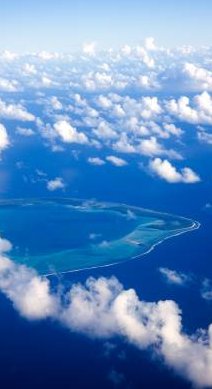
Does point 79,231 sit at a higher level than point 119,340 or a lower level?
higher

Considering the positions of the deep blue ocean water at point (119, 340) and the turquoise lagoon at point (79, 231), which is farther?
the turquoise lagoon at point (79, 231)


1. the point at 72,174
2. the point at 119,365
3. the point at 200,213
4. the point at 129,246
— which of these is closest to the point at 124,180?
the point at 72,174

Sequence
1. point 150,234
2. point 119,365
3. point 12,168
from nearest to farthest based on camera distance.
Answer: point 119,365
point 150,234
point 12,168

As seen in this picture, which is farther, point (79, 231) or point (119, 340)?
point (79, 231)

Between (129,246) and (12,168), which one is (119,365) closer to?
(129,246)

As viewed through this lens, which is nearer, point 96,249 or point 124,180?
point 96,249

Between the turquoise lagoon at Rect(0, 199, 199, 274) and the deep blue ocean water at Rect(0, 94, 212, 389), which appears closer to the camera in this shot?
the deep blue ocean water at Rect(0, 94, 212, 389)

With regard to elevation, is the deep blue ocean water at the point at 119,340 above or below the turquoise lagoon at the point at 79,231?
below

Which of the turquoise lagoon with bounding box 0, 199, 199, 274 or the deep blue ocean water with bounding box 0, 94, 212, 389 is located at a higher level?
the turquoise lagoon with bounding box 0, 199, 199, 274
